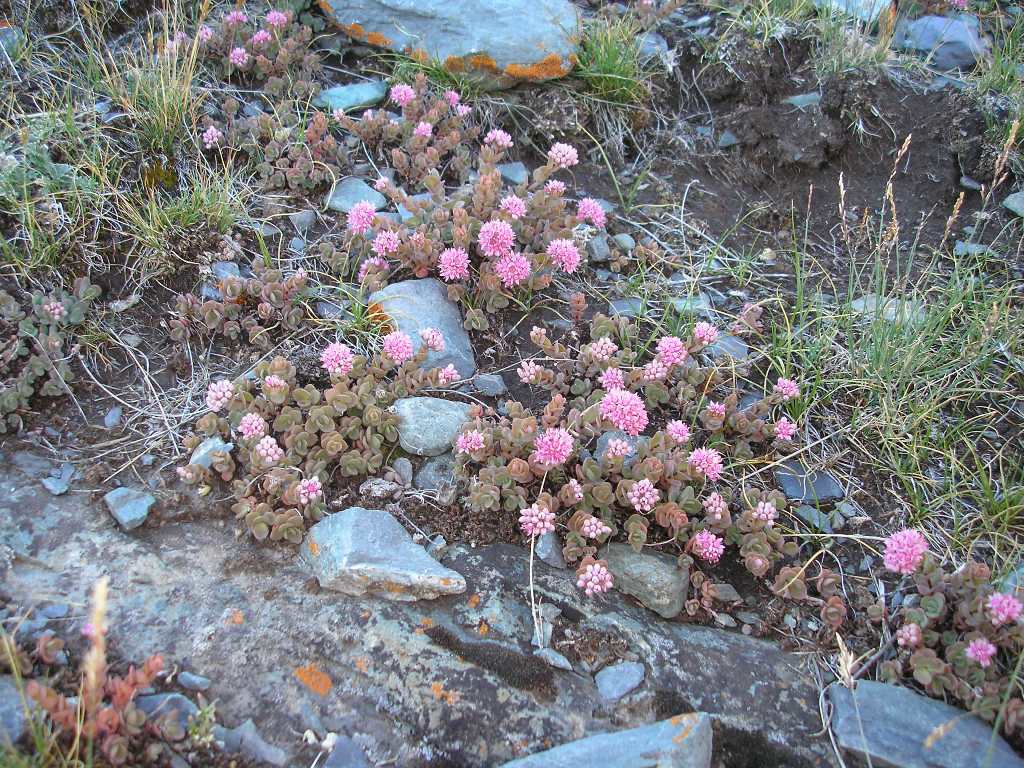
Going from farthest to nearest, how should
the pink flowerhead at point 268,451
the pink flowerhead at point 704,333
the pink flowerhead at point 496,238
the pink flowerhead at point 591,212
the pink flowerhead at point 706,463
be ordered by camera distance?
the pink flowerhead at point 591,212 < the pink flowerhead at point 496,238 < the pink flowerhead at point 704,333 < the pink flowerhead at point 706,463 < the pink flowerhead at point 268,451

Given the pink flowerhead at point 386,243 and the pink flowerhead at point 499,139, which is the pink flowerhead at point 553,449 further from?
the pink flowerhead at point 499,139

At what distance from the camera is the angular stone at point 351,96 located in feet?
16.5

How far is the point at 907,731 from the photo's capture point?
2707mm

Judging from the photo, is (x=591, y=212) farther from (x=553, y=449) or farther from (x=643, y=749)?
(x=643, y=749)

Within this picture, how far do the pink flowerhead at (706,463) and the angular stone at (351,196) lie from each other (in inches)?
90.3

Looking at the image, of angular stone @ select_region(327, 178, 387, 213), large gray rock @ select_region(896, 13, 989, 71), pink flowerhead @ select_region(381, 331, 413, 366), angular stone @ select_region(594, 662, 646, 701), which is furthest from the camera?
large gray rock @ select_region(896, 13, 989, 71)

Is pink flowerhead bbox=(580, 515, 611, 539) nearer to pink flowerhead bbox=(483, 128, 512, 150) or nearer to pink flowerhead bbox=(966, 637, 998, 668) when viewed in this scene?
pink flowerhead bbox=(966, 637, 998, 668)

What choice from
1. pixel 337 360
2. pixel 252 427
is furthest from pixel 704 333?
pixel 252 427

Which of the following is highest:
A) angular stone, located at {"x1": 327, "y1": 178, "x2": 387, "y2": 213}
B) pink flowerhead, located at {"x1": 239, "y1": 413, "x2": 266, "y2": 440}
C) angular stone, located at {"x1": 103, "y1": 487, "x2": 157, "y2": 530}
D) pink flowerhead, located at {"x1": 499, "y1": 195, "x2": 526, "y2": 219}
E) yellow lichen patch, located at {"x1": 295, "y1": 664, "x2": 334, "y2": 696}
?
Result: pink flowerhead, located at {"x1": 499, "y1": 195, "x2": 526, "y2": 219}

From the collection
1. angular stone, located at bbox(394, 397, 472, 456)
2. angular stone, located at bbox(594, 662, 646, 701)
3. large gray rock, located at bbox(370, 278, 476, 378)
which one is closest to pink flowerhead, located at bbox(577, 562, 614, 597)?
angular stone, located at bbox(594, 662, 646, 701)

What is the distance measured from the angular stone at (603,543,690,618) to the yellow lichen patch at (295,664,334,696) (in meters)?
1.17

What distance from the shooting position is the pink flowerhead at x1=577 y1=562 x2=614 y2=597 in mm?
3051

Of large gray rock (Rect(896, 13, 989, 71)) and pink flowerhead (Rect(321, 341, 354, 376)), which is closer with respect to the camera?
pink flowerhead (Rect(321, 341, 354, 376))

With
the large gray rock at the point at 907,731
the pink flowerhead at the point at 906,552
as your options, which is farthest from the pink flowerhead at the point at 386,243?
the large gray rock at the point at 907,731
